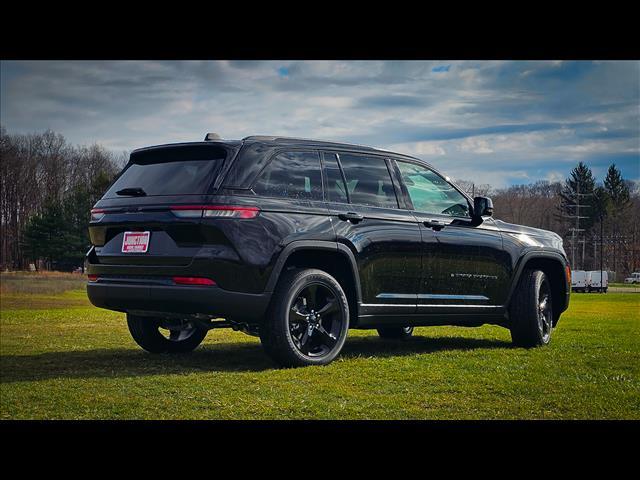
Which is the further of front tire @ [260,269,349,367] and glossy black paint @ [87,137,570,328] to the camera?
front tire @ [260,269,349,367]

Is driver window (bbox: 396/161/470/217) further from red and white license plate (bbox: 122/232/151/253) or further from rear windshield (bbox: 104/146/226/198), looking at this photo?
red and white license plate (bbox: 122/232/151/253)

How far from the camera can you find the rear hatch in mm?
6445

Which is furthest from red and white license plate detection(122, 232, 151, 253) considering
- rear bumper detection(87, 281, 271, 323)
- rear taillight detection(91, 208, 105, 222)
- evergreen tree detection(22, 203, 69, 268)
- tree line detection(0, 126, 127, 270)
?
evergreen tree detection(22, 203, 69, 268)

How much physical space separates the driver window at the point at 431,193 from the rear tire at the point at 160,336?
8.53ft

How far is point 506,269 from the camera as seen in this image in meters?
8.81

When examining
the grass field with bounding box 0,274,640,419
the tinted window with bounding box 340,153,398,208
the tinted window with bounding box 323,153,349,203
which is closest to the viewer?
the grass field with bounding box 0,274,640,419

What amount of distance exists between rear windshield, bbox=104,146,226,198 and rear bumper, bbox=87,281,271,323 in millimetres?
790

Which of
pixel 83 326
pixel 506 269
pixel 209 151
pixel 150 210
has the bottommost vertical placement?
pixel 83 326

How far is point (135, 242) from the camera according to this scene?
22.3 ft

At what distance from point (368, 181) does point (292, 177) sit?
3.17 feet
